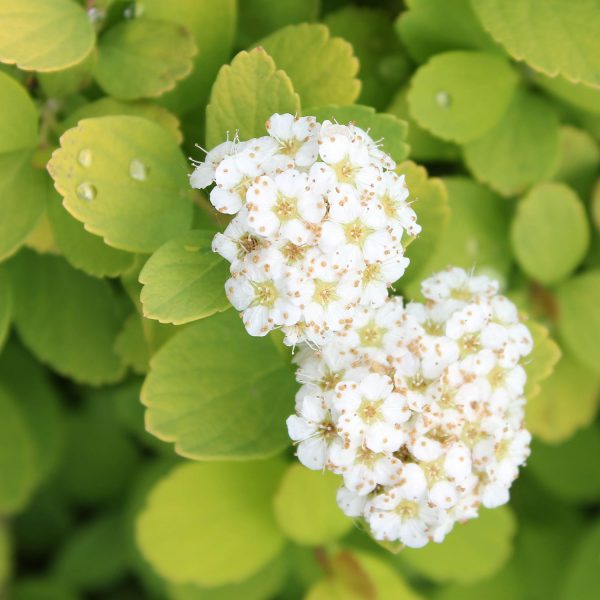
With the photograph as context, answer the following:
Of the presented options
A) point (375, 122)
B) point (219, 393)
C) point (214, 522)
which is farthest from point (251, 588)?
point (375, 122)

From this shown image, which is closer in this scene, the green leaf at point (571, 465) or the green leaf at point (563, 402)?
the green leaf at point (563, 402)

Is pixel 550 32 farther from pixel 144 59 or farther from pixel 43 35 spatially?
pixel 43 35

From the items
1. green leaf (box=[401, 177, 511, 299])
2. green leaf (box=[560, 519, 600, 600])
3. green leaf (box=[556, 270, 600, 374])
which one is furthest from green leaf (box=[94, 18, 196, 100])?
green leaf (box=[560, 519, 600, 600])

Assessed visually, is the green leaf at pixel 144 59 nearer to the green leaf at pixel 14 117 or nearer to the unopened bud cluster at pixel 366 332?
the green leaf at pixel 14 117

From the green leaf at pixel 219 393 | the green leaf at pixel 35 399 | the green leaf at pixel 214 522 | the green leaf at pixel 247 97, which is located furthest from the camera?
the green leaf at pixel 35 399

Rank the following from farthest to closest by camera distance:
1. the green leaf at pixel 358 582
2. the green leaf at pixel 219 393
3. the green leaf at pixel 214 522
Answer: the green leaf at pixel 214 522 → the green leaf at pixel 358 582 → the green leaf at pixel 219 393

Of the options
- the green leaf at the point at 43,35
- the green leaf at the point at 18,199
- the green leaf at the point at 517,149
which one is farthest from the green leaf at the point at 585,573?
the green leaf at the point at 43,35
